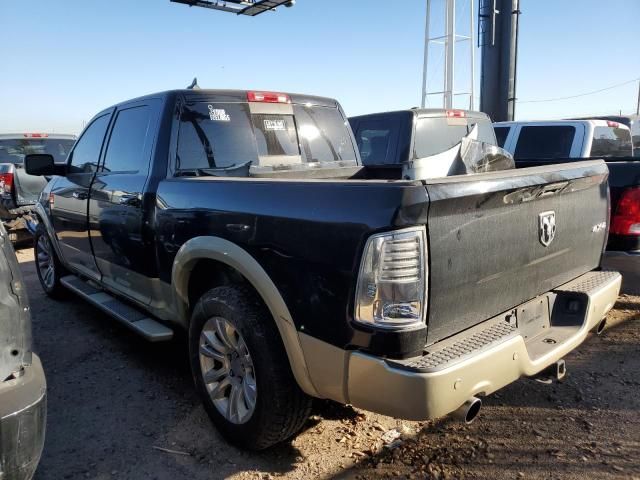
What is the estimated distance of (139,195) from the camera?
3492mm

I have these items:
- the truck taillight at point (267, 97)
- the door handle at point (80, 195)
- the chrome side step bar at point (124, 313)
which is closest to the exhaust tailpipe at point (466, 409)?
the chrome side step bar at point (124, 313)

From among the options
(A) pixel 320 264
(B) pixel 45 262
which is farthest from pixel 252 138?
(B) pixel 45 262

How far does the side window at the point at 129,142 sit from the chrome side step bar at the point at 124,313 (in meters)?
1.07

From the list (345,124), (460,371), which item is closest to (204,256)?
(460,371)

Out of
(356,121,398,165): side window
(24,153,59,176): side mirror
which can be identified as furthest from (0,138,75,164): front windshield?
(356,121,398,165): side window

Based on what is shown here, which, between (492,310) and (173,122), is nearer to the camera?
(492,310)

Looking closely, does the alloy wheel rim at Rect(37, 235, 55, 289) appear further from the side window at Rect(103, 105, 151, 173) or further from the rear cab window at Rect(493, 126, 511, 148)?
the rear cab window at Rect(493, 126, 511, 148)

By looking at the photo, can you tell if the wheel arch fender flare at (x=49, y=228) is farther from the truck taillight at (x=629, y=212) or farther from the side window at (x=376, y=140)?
the truck taillight at (x=629, y=212)

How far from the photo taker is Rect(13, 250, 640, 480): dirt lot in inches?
105

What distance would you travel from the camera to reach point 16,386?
187cm

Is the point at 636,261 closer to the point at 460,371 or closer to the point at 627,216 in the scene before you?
the point at 627,216

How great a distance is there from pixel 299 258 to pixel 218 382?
3.63 feet

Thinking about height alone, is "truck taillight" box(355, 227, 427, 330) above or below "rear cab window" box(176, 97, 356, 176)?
below

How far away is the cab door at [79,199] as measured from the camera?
444 cm
